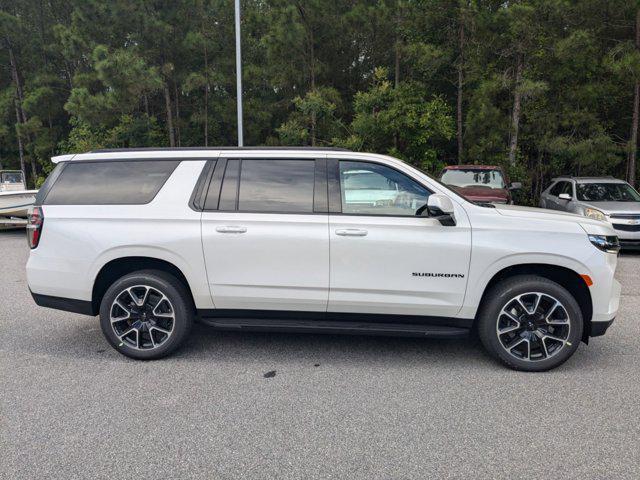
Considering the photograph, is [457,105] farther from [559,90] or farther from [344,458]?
[344,458]

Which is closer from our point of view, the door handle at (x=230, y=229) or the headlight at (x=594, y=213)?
the door handle at (x=230, y=229)

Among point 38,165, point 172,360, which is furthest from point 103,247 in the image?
point 38,165

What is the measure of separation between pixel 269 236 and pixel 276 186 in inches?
18.9

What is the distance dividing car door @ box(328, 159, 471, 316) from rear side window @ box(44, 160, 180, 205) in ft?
5.49

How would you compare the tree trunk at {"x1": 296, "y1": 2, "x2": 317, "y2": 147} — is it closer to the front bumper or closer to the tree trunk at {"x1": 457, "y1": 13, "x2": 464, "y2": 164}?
the tree trunk at {"x1": 457, "y1": 13, "x2": 464, "y2": 164}

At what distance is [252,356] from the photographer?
4.52m

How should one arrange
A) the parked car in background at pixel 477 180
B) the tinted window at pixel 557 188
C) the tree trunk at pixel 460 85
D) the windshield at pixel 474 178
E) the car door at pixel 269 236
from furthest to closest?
the tree trunk at pixel 460 85 < the tinted window at pixel 557 188 < the windshield at pixel 474 178 < the parked car in background at pixel 477 180 < the car door at pixel 269 236

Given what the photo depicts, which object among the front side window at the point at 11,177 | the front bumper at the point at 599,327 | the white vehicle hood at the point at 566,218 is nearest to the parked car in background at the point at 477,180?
the white vehicle hood at the point at 566,218

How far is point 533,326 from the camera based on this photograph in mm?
4098

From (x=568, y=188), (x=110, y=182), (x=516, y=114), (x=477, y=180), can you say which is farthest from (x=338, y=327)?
(x=516, y=114)

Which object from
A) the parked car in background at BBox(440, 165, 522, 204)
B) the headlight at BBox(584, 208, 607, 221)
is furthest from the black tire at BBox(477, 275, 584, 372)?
the parked car in background at BBox(440, 165, 522, 204)

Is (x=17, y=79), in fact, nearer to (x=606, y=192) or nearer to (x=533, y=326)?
(x=606, y=192)

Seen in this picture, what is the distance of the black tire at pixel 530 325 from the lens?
4.04 meters

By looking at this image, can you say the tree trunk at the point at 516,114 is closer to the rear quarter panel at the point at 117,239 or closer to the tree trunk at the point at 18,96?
the rear quarter panel at the point at 117,239
